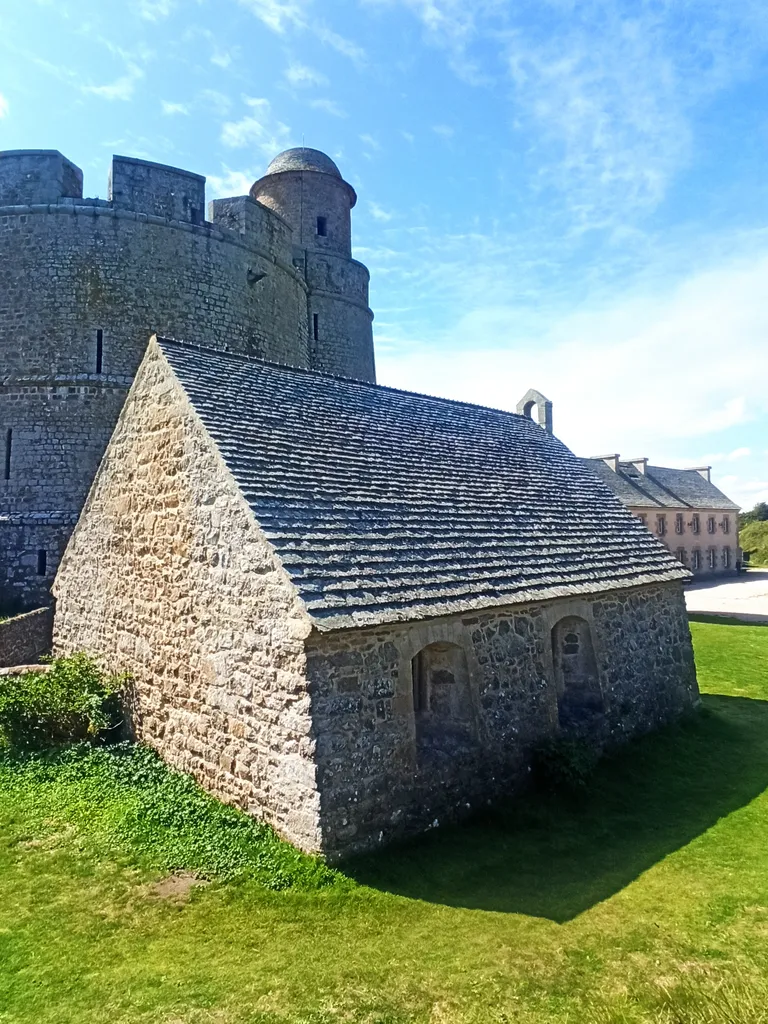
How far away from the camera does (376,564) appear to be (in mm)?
7980

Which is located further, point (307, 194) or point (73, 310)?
point (307, 194)

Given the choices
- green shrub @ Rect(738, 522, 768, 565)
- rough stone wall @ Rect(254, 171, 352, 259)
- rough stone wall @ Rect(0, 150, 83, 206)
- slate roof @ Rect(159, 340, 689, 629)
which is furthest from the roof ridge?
green shrub @ Rect(738, 522, 768, 565)

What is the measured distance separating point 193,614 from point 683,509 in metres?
44.8

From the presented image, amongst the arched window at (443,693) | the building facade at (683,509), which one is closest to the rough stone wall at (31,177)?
the arched window at (443,693)

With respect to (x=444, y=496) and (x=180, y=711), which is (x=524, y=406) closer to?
(x=444, y=496)

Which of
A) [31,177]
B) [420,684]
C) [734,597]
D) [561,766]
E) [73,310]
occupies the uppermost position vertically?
[31,177]

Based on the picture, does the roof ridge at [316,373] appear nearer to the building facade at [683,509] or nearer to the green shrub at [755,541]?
the building facade at [683,509]

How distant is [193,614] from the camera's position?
8445 millimetres

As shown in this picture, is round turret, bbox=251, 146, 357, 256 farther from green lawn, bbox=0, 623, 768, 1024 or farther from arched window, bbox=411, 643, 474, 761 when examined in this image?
green lawn, bbox=0, 623, 768, 1024

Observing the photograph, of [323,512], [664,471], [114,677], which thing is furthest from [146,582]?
[664,471]

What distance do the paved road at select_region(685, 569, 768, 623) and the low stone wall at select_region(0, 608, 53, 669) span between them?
20.1m

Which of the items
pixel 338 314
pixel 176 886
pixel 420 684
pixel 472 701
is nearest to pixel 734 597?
pixel 338 314

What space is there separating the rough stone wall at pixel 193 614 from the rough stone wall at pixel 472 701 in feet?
1.11

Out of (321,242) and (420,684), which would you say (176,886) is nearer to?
(420,684)
